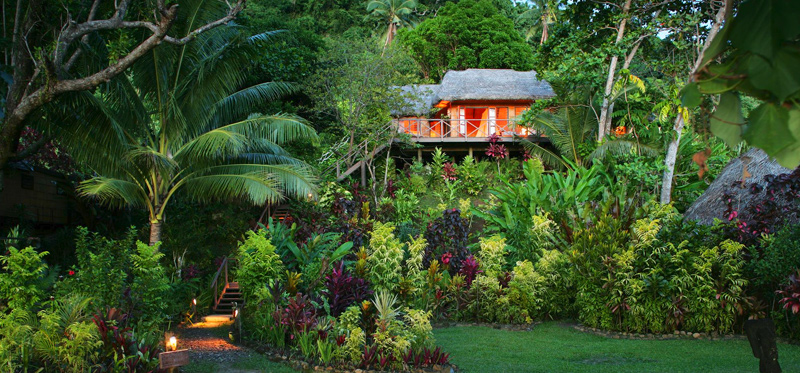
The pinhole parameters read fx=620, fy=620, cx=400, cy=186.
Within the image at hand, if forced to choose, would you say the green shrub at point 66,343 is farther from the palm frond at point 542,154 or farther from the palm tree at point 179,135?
the palm frond at point 542,154

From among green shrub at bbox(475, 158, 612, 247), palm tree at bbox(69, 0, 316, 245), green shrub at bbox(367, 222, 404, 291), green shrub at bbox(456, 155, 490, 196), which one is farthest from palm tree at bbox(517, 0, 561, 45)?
green shrub at bbox(367, 222, 404, 291)

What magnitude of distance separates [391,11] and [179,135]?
25.6m

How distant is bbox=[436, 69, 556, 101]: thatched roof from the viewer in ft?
78.0

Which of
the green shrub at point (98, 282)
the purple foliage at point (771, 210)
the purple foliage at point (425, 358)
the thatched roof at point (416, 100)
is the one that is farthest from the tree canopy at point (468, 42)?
the purple foliage at point (425, 358)

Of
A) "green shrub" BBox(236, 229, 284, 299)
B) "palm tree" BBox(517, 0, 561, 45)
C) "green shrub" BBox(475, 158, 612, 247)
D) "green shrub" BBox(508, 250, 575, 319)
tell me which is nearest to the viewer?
"green shrub" BBox(236, 229, 284, 299)

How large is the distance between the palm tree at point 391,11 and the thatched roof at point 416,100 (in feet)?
36.4

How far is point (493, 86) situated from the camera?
79.4 ft

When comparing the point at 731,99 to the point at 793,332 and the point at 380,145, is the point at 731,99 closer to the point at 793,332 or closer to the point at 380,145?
the point at 793,332

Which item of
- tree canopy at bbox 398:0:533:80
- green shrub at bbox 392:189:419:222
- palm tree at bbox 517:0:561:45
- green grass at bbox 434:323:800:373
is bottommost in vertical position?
green grass at bbox 434:323:800:373

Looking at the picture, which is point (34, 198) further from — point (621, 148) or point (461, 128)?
point (621, 148)

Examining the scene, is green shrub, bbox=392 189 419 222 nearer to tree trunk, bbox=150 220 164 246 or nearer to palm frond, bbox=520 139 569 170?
palm frond, bbox=520 139 569 170

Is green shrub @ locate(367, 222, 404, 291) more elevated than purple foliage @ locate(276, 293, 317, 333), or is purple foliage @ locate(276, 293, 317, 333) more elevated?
green shrub @ locate(367, 222, 404, 291)

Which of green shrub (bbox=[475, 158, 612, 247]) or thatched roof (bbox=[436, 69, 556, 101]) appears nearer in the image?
green shrub (bbox=[475, 158, 612, 247])

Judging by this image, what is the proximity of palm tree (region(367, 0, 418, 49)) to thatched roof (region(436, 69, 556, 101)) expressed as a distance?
11.6 metres
